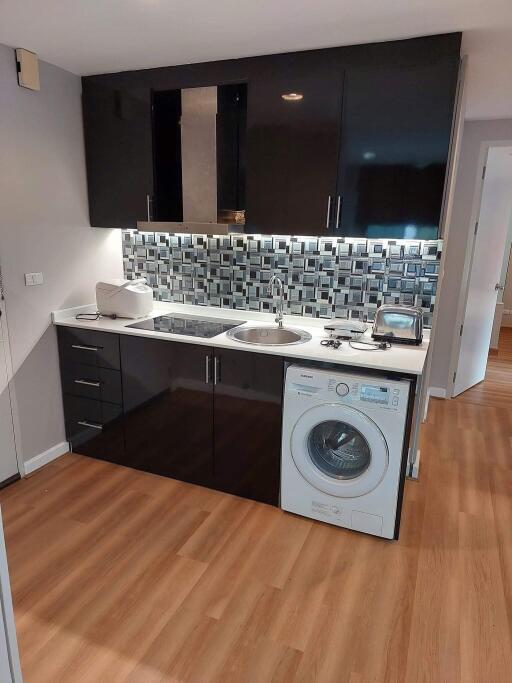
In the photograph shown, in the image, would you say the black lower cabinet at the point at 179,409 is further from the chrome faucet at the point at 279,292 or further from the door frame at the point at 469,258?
the door frame at the point at 469,258

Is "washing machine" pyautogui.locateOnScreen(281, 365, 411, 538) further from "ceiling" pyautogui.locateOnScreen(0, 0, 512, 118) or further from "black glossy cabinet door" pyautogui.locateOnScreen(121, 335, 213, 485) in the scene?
"ceiling" pyautogui.locateOnScreen(0, 0, 512, 118)

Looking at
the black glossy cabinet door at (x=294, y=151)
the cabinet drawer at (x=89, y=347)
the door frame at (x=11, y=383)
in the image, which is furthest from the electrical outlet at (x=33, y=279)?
the black glossy cabinet door at (x=294, y=151)

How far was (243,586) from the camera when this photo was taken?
2.01m

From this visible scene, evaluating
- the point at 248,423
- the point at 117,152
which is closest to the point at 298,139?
the point at 117,152

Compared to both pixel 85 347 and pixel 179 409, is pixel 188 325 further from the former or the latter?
pixel 85 347

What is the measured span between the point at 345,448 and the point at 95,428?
159cm

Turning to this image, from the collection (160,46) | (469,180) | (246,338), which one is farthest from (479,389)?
(160,46)

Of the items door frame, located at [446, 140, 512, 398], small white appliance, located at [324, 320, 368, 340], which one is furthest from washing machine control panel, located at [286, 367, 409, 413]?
door frame, located at [446, 140, 512, 398]

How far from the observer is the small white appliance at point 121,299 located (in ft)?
9.57

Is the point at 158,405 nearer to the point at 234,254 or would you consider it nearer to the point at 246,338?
the point at 246,338

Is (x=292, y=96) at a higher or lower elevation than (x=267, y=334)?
higher

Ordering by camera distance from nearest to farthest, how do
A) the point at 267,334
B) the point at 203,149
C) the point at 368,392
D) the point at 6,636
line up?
1. the point at 6,636
2. the point at 368,392
3. the point at 203,149
4. the point at 267,334

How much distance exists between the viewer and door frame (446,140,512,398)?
3621 mm

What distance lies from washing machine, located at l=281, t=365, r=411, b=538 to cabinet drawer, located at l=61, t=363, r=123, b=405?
1116mm
